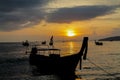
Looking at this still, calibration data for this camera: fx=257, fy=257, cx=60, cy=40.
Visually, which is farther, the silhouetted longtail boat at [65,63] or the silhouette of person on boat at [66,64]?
the silhouetted longtail boat at [65,63]

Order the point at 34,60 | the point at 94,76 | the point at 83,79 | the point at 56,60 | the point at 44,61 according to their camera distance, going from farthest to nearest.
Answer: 1. the point at 34,60
2. the point at 44,61
3. the point at 56,60
4. the point at 94,76
5. the point at 83,79

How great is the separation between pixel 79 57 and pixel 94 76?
12.5 feet

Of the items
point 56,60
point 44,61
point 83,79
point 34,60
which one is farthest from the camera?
point 34,60

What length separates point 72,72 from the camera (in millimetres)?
42031

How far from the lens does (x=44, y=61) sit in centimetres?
4956

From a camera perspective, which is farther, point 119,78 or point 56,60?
point 56,60

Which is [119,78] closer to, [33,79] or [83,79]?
[83,79]

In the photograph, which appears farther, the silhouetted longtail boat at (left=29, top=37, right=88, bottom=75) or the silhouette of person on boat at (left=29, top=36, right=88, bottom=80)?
the silhouetted longtail boat at (left=29, top=37, right=88, bottom=75)

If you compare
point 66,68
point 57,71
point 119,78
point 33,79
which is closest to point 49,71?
point 57,71

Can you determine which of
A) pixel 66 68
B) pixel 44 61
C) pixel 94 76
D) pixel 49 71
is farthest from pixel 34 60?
pixel 94 76

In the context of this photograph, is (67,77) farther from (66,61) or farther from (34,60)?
(34,60)

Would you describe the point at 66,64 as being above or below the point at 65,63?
below

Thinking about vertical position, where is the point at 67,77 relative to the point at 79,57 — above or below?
below

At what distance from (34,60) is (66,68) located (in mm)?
16290
